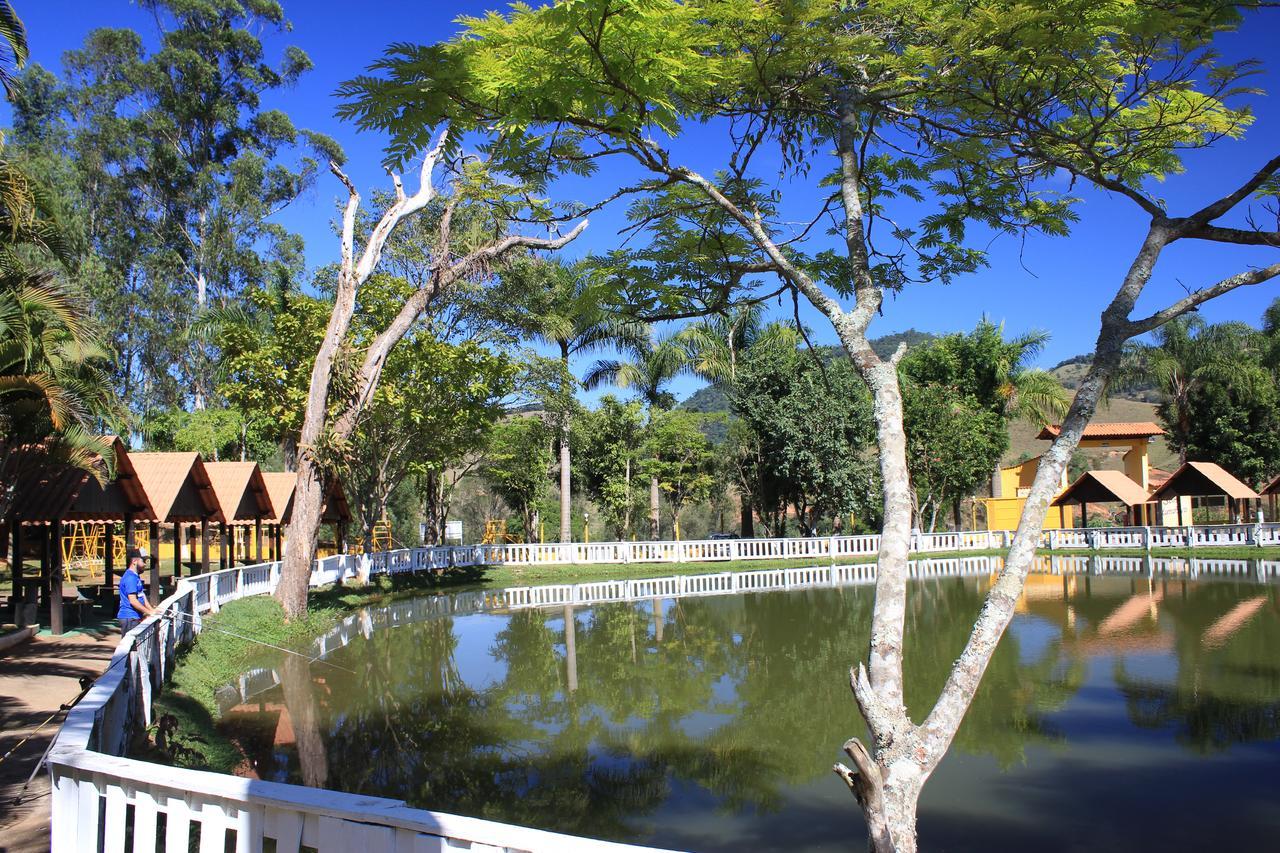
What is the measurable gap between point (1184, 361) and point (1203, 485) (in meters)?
9.23

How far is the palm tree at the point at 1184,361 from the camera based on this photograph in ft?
133

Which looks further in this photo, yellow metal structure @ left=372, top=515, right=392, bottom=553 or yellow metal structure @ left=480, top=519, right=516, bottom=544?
yellow metal structure @ left=480, top=519, right=516, bottom=544

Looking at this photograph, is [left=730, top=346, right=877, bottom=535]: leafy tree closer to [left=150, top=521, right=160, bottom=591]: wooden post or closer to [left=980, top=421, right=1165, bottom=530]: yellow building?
[left=980, top=421, right=1165, bottom=530]: yellow building

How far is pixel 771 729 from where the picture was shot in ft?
30.7

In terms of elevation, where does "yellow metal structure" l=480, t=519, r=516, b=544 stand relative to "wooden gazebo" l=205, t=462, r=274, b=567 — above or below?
below

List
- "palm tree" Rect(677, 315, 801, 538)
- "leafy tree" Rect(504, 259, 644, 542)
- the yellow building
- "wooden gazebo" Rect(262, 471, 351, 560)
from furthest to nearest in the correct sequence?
the yellow building
"palm tree" Rect(677, 315, 801, 538)
"leafy tree" Rect(504, 259, 644, 542)
"wooden gazebo" Rect(262, 471, 351, 560)

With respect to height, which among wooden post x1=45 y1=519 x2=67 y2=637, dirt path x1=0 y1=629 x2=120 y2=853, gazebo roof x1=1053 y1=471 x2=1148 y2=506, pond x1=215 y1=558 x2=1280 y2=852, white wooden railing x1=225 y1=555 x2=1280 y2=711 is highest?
gazebo roof x1=1053 y1=471 x2=1148 y2=506

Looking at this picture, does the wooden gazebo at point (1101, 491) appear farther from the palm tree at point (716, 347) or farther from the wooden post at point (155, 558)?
the wooden post at point (155, 558)

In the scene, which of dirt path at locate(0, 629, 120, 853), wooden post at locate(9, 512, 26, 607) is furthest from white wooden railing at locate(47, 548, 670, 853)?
wooden post at locate(9, 512, 26, 607)

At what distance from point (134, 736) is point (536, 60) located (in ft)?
23.0

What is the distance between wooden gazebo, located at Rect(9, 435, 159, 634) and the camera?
13570 mm

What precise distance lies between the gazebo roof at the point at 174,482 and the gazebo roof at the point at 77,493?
391mm

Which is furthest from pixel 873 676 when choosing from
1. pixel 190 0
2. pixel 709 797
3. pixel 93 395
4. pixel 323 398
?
pixel 190 0

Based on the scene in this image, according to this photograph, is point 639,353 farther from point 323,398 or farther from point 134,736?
point 134,736
